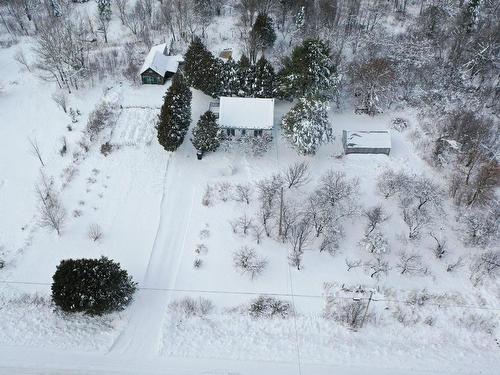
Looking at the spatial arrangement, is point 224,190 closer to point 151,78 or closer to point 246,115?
point 246,115

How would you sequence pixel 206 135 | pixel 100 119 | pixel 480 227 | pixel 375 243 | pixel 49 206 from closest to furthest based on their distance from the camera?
pixel 375 243 < pixel 480 227 < pixel 49 206 < pixel 206 135 < pixel 100 119

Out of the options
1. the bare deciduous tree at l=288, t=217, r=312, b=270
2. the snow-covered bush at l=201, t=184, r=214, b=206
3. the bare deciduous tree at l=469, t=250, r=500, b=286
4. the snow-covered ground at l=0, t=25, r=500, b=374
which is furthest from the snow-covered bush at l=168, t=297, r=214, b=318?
the bare deciduous tree at l=469, t=250, r=500, b=286

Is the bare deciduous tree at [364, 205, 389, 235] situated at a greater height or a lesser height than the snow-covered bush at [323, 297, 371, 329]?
greater

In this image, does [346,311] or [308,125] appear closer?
[346,311]

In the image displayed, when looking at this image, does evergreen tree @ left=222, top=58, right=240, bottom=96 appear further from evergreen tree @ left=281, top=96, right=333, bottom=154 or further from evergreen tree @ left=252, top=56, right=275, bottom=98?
evergreen tree @ left=281, top=96, right=333, bottom=154

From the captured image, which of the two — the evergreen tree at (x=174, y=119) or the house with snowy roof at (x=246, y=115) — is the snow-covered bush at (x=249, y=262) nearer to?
the evergreen tree at (x=174, y=119)

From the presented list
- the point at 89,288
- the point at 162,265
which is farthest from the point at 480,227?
the point at 89,288

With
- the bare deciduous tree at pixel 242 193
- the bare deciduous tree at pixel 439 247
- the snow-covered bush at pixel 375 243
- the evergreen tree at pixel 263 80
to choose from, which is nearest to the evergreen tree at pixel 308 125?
the bare deciduous tree at pixel 242 193
